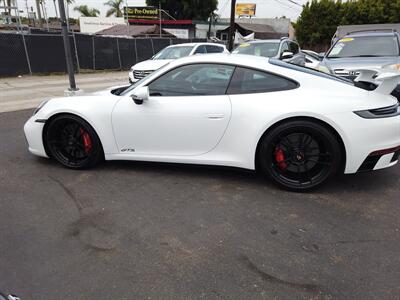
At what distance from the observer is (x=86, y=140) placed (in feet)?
12.7

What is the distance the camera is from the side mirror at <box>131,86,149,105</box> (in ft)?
11.3

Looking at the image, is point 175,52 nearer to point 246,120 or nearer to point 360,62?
point 360,62

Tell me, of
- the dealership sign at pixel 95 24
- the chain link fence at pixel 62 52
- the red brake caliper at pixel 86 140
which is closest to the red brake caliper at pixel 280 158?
the red brake caliper at pixel 86 140

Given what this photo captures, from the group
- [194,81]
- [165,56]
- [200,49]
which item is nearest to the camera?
[194,81]

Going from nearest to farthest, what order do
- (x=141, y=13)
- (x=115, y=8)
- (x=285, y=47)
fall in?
(x=285, y=47), (x=141, y=13), (x=115, y=8)

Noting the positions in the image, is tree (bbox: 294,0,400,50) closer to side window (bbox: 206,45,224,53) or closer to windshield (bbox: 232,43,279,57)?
side window (bbox: 206,45,224,53)

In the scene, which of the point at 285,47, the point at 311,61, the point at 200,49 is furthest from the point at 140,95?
the point at 200,49

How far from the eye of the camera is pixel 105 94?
3.90m

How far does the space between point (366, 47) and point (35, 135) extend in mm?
7205

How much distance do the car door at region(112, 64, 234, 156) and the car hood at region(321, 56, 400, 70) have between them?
4.28 metres

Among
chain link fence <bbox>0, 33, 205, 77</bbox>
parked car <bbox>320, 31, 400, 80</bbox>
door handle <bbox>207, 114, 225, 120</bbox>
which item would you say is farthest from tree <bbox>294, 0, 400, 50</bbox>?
door handle <bbox>207, 114, 225, 120</bbox>

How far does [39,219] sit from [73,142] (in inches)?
49.0

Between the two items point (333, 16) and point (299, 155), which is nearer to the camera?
point (299, 155)

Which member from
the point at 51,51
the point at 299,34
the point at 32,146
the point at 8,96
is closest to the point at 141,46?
the point at 51,51
